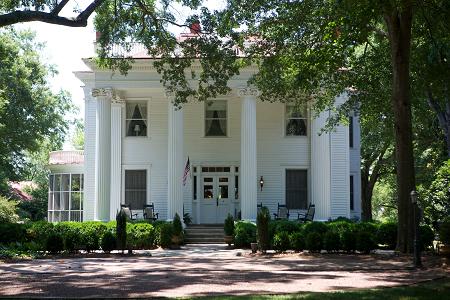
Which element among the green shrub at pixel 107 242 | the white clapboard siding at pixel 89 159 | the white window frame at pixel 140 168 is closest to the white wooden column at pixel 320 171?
the white window frame at pixel 140 168

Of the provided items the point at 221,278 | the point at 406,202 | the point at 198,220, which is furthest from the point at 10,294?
the point at 198,220

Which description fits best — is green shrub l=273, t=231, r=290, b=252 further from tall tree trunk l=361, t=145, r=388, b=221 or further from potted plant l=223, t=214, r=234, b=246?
tall tree trunk l=361, t=145, r=388, b=221

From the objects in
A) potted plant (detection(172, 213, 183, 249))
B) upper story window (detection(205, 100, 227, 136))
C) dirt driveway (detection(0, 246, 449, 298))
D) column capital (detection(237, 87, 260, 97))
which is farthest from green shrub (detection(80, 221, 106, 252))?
upper story window (detection(205, 100, 227, 136))

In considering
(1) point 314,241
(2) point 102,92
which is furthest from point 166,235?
(2) point 102,92

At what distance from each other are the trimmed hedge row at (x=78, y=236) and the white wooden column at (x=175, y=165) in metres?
2.47

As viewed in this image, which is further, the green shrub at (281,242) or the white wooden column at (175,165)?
the white wooden column at (175,165)

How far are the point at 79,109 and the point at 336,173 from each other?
31164 millimetres

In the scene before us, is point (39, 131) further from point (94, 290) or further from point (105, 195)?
point (94, 290)

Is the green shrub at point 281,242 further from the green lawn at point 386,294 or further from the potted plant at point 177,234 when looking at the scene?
the green lawn at point 386,294

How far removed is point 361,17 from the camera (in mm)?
14406

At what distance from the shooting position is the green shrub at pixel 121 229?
1875 centimetres

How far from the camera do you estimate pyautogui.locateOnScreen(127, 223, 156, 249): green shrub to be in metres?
21.2

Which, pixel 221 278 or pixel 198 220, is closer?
pixel 221 278

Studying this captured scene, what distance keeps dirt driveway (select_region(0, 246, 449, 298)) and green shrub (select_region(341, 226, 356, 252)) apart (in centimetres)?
92
